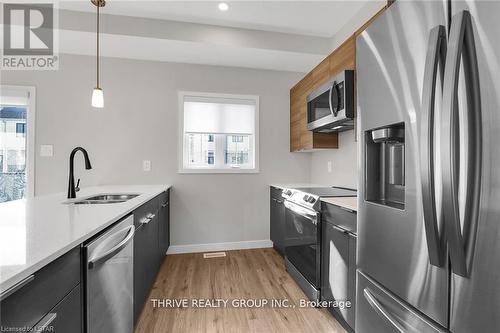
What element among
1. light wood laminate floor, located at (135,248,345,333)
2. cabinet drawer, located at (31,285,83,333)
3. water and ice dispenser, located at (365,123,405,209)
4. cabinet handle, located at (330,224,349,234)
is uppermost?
water and ice dispenser, located at (365,123,405,209)

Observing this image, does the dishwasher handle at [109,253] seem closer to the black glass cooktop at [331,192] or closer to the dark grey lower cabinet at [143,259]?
the dark grey lower cabinet at [143,259]

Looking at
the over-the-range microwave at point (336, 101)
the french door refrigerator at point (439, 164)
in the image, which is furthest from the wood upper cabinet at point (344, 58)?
the french door refrigerator at point (439, 164)

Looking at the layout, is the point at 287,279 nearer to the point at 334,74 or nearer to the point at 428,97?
the point at 334,74

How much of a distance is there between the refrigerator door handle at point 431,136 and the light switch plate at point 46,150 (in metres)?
3.59

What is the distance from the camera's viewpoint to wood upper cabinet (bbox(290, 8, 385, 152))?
77.3 inches

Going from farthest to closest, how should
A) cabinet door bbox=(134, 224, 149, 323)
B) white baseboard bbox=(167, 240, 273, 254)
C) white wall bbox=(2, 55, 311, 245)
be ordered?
white baseboard bbox=(167, 240, 273, 254) < white wall bbox=(2, 55, 311, 245) < cabinet door bbox=(134, 224, 149, 323)

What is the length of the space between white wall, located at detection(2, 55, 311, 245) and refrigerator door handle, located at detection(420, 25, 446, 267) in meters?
2.66

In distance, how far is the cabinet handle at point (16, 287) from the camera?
21.0 inches

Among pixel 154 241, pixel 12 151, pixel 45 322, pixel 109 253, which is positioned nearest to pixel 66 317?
pixel 45 322

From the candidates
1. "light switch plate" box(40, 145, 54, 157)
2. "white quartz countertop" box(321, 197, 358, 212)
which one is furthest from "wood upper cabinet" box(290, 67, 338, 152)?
"light switch plate" box(40, 145, 54, 157)

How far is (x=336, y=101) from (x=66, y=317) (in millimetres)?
2072

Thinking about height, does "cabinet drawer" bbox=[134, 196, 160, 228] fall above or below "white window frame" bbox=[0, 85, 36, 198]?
below

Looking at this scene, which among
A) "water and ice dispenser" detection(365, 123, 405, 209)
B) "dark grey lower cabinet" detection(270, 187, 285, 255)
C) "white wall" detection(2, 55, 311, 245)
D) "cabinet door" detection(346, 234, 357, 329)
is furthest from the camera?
"white wall" detection(2, 55, 311, 245)

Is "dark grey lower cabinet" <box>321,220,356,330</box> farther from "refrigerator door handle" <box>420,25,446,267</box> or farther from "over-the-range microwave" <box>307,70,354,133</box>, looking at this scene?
"over-the-range microwave" <box>307,70,354,133</box>
